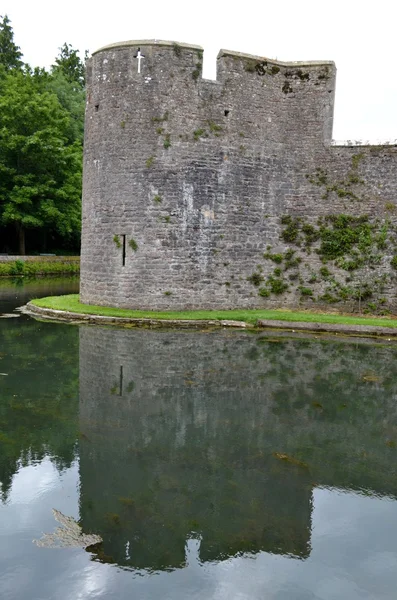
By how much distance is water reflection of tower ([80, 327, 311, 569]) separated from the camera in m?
4.57

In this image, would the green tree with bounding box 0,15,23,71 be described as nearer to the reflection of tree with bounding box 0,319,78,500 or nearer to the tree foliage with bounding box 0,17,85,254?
the tree foliage with bounding box 0,17,85,254

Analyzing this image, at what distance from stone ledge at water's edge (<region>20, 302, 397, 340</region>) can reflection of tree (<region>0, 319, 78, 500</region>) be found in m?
2.28

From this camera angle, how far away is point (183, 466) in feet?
19.6

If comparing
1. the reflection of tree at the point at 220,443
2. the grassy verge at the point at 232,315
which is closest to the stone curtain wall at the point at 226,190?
the grassy verge at the point at 232,315

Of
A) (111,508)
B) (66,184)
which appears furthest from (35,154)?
(111,508)

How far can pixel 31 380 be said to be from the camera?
9.11 metres

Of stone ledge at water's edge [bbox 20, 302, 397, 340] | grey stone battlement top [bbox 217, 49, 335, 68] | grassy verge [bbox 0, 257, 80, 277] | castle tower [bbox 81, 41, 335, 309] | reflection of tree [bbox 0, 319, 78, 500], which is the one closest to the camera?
reflection of tree [bbox 0, 319, 78, 500]

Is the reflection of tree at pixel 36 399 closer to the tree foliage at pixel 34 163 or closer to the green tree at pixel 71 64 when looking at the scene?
the tree foliage at pixel 34 163

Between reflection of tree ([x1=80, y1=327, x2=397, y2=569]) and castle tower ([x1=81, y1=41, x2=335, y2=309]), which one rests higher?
castle tower ([x1=81, y1=41, x2=335, y2=309])

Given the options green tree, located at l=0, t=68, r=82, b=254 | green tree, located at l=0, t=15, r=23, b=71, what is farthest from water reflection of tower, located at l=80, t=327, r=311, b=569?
green tree, located at l=0, t=15, r=23, b=71

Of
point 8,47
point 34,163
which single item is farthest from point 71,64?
point 34,163

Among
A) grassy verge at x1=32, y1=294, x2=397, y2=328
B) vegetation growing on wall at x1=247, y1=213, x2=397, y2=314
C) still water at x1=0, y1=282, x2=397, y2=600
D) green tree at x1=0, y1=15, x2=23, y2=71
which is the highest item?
green tree at x1=0, y1=15, x2=23, y2=71

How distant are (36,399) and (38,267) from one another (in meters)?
28.3

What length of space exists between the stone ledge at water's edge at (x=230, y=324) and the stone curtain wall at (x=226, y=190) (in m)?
1.34
